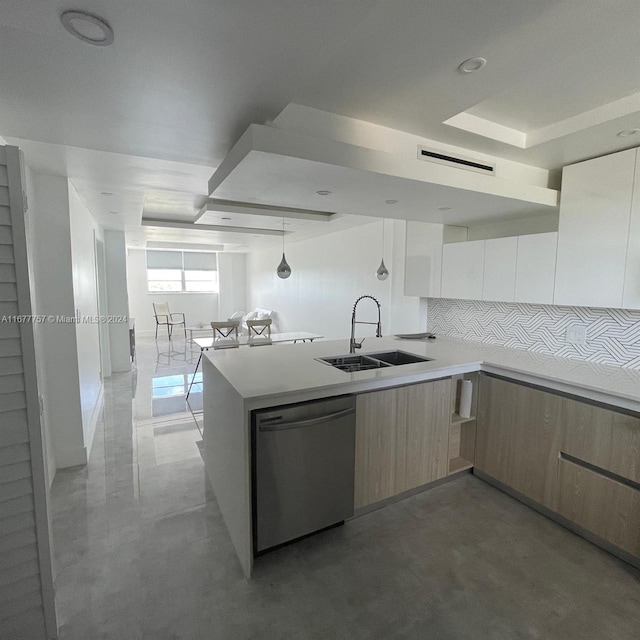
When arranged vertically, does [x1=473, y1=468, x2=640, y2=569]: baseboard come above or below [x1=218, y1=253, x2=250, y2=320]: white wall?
below

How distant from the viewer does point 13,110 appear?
1559 mm

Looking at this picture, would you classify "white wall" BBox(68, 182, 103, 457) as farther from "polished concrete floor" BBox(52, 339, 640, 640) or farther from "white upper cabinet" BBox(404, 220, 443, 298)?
"white upper cabinet" BBox(404, 220, 443, 298)

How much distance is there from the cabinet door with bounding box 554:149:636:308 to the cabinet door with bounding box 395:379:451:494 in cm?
108

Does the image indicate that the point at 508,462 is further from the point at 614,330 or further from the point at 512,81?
the point at 512,81

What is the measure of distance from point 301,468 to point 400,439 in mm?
713

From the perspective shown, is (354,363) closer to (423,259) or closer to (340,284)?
(423,259)

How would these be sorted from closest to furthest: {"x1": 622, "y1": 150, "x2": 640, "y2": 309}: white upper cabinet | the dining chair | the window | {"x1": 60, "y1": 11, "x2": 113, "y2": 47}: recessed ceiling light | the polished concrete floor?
{"x1": 60, "y1": 11, "x2": 113, "y2": 47}: recessed ceiling light → the polished concrete floor → {"x1": 622, "y1": 150, "x2": 640, "y2": 309}: white upper cabinet → the dining chair → the window

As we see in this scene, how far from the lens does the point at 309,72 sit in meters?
1.35

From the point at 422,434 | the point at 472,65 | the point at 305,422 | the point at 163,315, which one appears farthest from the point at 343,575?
the point at 163,315

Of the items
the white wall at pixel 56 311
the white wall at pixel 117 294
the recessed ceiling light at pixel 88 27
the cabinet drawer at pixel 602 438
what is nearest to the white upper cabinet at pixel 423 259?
the cabinet drawer at pixel 602 438

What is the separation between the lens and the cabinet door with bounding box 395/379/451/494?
7.25 ft

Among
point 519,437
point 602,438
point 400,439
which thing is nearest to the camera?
point 602,438

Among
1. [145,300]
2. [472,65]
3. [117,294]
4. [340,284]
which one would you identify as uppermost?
[472,65]

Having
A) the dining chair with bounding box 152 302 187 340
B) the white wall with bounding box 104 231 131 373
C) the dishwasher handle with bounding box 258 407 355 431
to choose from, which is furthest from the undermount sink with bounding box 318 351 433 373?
the dining chair with bounding box 152 302 187 340
